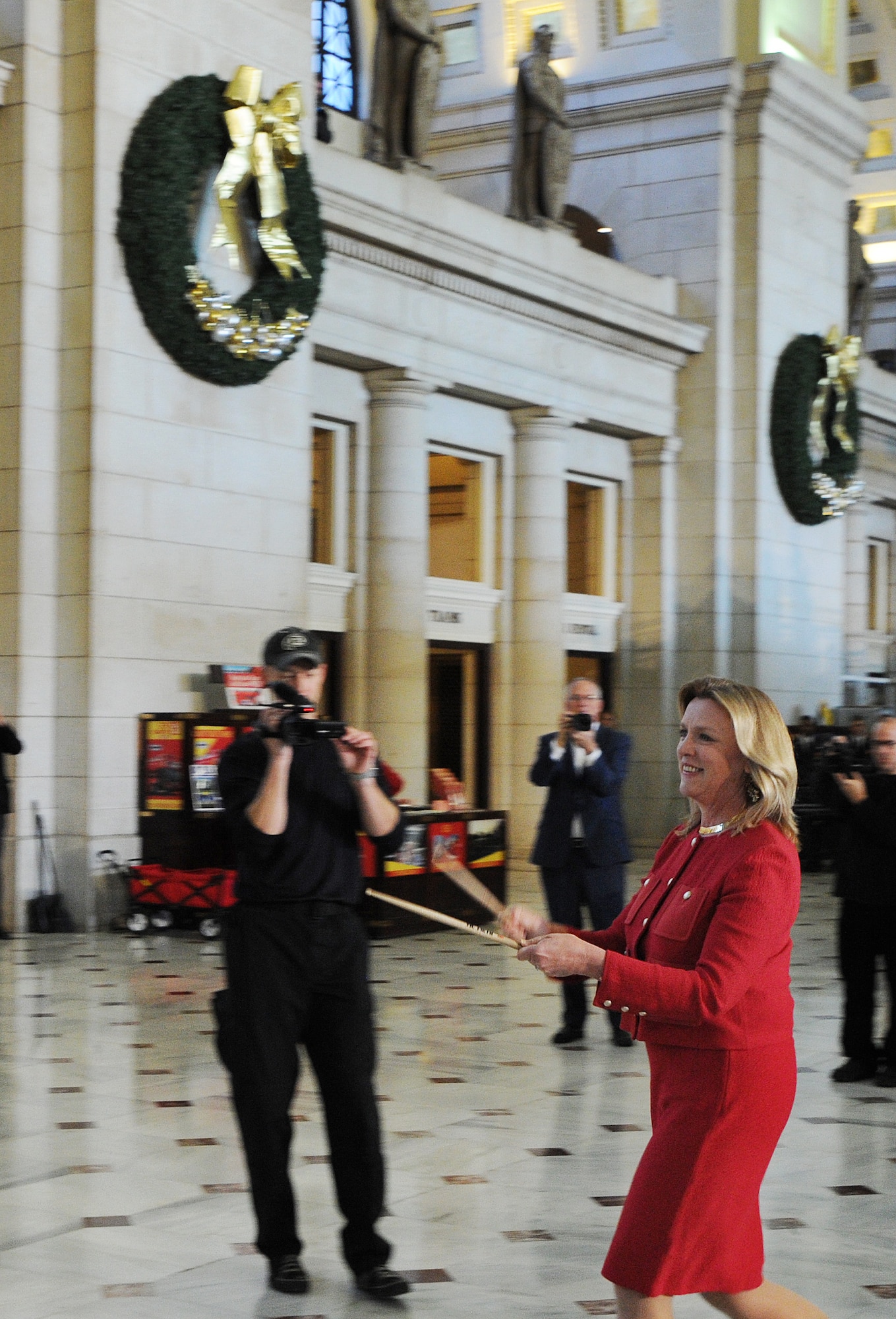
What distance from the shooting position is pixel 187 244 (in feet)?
42.4

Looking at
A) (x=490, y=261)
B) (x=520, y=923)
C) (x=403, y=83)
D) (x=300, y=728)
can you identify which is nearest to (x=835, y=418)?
(x=490, y=261)

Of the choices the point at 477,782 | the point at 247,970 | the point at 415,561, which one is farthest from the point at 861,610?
the point at 247,970

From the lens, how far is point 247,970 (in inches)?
168

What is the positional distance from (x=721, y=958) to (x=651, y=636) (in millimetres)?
18412

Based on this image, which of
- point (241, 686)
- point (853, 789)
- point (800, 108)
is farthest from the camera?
point (800, 108)

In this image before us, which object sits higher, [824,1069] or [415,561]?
[415,561]

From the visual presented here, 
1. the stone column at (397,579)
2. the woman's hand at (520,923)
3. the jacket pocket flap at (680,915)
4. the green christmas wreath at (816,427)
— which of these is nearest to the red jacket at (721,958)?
the jacket pocket flap at (680,915)

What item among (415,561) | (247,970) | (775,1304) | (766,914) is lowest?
(775,1304)

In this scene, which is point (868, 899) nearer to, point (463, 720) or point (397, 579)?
point (397, 579)

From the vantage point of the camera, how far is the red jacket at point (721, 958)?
2.80 meters

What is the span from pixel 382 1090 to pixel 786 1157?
1808 millimetres

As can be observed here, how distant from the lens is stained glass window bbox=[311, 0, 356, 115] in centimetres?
2344

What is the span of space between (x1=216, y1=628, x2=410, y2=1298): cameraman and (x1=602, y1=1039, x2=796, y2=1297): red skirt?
1555mm

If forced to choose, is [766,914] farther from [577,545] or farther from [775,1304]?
[577,545]
